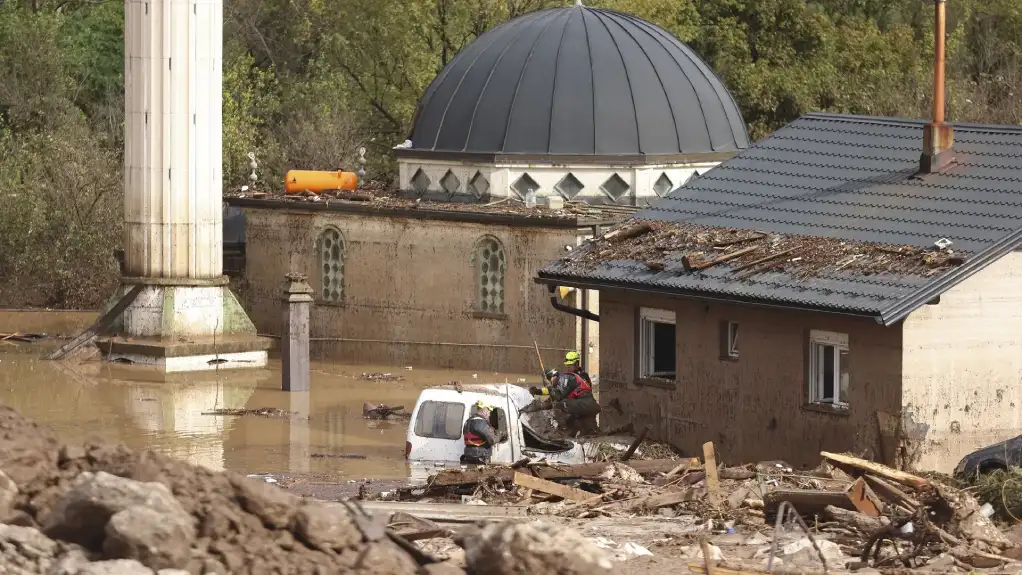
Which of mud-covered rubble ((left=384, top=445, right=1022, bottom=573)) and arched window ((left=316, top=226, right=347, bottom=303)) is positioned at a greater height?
arched window ((left=316, top=226, right=347, bottom=303))

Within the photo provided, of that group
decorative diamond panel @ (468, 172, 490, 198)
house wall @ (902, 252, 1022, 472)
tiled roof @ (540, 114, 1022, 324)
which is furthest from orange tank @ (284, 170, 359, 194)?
house wall @ (902, 252, 1022, 472)

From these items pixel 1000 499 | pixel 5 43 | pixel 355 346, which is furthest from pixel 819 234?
pixel 5 43

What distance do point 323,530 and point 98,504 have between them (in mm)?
1420

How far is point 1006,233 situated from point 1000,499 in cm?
465

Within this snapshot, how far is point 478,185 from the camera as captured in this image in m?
40.6

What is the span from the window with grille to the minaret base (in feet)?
5.58

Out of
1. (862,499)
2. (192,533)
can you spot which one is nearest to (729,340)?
(862,499)

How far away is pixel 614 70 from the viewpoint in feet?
134

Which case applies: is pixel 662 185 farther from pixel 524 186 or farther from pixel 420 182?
pixel 420 182

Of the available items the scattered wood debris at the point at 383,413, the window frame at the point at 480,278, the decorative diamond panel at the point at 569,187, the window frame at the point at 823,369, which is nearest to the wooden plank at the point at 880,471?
the window frame at the point at 823,369

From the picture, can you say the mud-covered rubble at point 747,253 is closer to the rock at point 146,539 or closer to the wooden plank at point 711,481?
the wooden plank at point 711,481

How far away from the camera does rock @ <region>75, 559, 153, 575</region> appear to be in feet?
40.0

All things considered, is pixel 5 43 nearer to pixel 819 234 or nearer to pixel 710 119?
pixel 710 119

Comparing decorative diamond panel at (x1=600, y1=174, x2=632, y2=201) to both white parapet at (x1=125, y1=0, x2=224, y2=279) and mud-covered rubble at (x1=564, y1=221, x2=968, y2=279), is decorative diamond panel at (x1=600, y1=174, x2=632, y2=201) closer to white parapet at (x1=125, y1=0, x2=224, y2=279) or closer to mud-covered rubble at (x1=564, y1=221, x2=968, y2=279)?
white parapet at (x1=125, y1=0, x2=224, y2=279)
